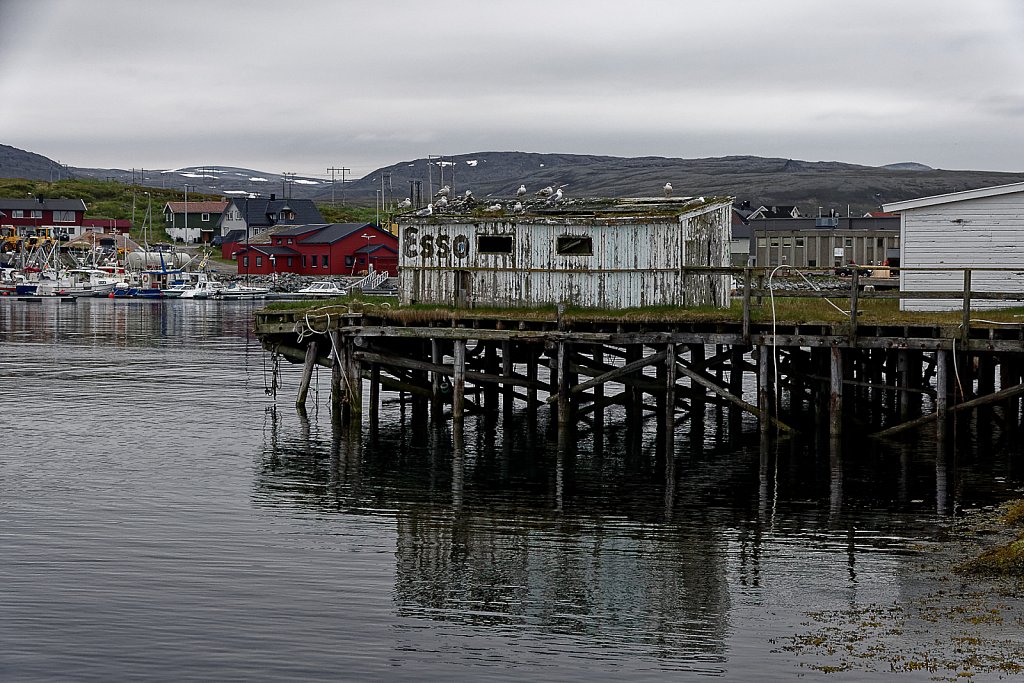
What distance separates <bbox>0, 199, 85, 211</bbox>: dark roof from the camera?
167750 mm

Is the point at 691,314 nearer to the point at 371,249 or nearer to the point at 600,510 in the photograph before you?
the point at 600,510

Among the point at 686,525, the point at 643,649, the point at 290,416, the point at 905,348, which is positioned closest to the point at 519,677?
the point at 643,649

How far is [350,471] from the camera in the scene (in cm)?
3172

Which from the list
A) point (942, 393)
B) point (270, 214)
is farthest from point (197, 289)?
point (942, 393)

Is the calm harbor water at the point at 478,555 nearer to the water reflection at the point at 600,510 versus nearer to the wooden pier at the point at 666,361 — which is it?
the water reflection at the point at 600,510

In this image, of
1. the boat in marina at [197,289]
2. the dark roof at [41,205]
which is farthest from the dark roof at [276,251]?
the dark roof at [41,205]

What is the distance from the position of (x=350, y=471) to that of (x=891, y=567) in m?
14.6

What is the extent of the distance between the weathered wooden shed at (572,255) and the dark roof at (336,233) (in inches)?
4011

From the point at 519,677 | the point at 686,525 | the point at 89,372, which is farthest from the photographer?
the point at 89,372

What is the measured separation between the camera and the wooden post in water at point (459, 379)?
34.9 metres

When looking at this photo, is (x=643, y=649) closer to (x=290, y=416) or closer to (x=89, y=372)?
(x=290, y=416)

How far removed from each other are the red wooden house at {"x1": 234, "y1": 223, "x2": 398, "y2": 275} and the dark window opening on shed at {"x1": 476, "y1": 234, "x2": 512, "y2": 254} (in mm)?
99617

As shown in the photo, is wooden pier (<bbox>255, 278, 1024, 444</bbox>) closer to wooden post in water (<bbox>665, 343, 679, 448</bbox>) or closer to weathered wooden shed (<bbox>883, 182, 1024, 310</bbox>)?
wooden post in water (<bbox>665, 343, 679, 448</bbox>)

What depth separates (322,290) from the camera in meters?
116
